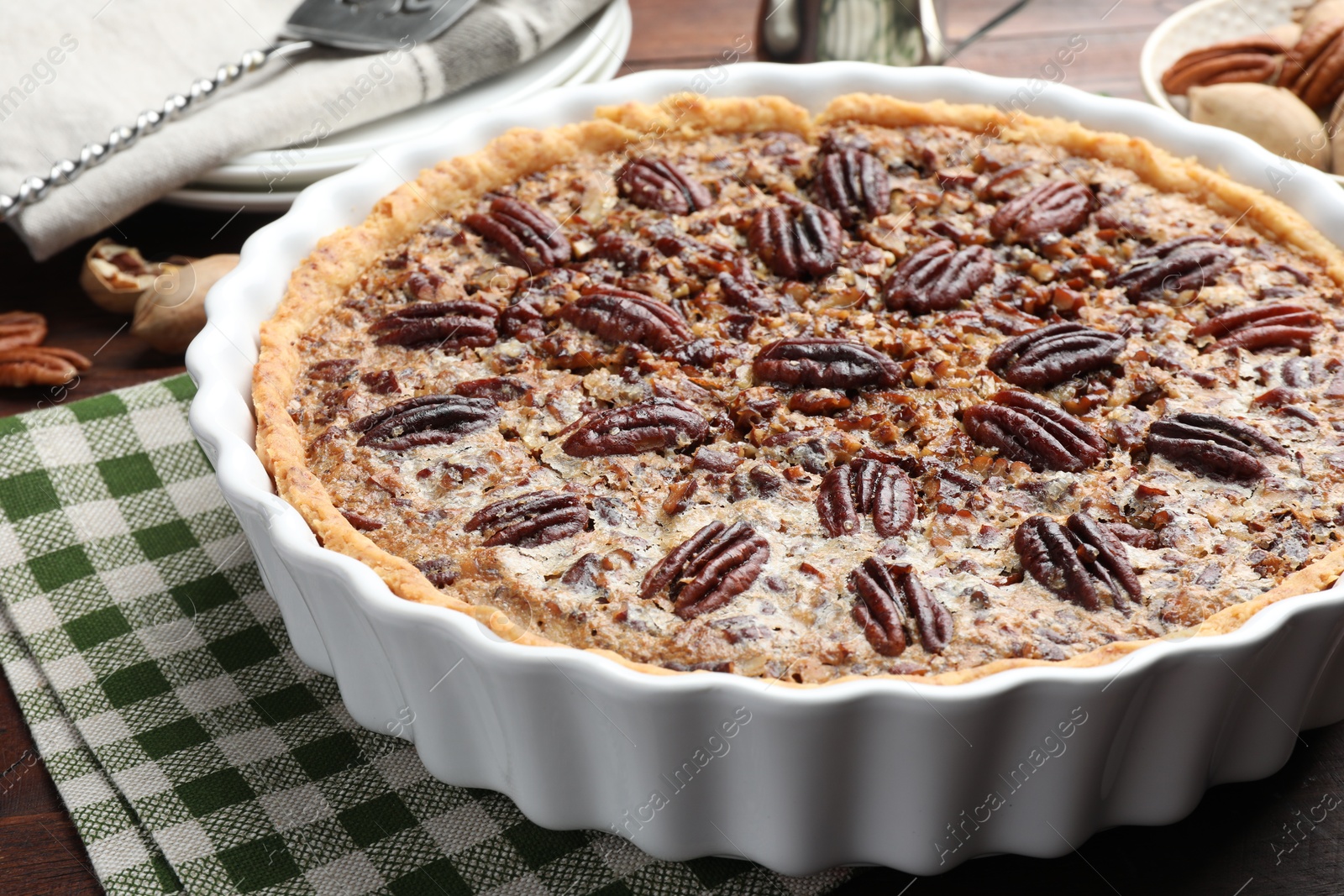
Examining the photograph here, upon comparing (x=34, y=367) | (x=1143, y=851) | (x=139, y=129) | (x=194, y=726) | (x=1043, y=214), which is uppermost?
(x=139, y=129)

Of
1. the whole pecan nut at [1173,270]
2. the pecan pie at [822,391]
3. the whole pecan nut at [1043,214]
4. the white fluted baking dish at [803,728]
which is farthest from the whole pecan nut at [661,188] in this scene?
the white fluted baking dish at [803,728]

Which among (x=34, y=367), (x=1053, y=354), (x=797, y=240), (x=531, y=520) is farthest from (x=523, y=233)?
(x=34, y=367)

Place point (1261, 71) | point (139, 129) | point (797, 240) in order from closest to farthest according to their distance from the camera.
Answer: point (797, 240)
point (139, 129)
point (1261, 71)

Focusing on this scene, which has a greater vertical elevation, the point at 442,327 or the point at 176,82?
the point at 176,82

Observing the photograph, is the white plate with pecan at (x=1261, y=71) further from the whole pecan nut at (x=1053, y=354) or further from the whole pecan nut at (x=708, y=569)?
the whole pecan nut at (x=708, y=569)

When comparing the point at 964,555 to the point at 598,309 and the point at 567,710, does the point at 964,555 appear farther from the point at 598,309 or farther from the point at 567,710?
the point at 598,309

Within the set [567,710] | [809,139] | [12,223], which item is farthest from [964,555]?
[12,223]

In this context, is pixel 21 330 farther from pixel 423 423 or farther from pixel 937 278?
pixel 937 278
